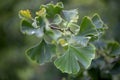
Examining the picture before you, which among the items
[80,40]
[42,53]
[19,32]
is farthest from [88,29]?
[19,32]

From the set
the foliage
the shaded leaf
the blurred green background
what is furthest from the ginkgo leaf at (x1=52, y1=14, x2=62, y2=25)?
the blurred green background

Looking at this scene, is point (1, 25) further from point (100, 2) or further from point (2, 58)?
point (100, 2)

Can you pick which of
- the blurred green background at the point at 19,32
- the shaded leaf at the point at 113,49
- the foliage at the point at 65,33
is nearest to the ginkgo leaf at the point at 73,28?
the foliage at the point at 65,33

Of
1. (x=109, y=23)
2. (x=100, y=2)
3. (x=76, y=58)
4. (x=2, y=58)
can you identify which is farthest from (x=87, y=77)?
(x=2, y=58)

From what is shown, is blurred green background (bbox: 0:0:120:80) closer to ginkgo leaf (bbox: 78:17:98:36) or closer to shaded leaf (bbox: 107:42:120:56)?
shaded leaf (bbox: 107:42:120:56)

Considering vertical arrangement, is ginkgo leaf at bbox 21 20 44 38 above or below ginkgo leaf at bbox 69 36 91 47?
above

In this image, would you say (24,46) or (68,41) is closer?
(68,41)
